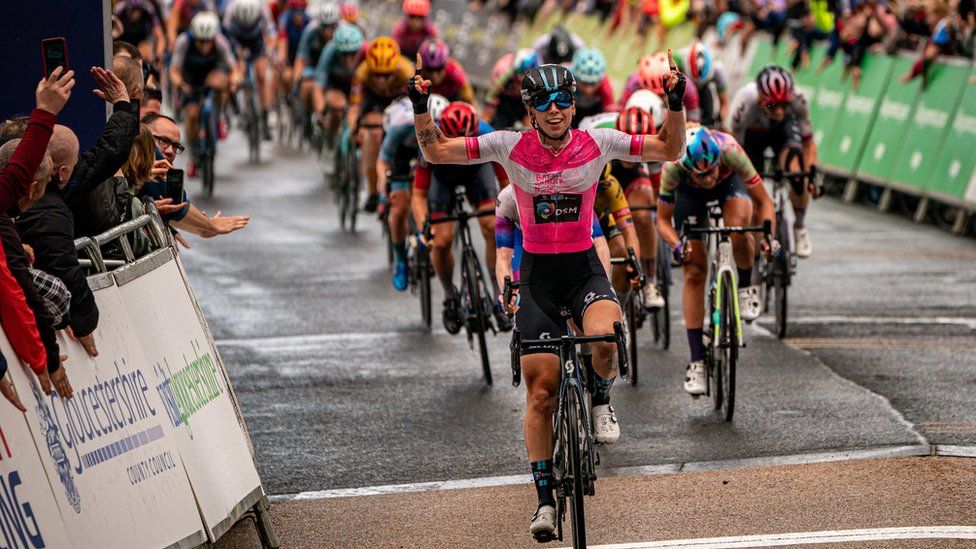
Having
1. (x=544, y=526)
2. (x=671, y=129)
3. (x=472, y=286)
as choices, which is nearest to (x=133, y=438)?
(x=544, y=526)

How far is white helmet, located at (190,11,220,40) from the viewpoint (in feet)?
66.2

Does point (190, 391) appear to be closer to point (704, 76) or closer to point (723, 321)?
point (723, 321)

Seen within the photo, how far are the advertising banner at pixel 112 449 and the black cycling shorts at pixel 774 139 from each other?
716 centimetres

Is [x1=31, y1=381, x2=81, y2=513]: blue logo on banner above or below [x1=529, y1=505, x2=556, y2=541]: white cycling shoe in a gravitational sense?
above

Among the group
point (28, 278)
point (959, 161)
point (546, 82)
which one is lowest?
point (959, 161)

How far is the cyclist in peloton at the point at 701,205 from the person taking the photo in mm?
9688

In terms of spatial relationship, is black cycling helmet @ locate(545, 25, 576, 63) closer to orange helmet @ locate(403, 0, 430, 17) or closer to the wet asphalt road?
orange helmet @ locate(403, 0, 430, 17)

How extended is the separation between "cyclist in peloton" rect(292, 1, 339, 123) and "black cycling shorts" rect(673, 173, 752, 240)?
1173cm

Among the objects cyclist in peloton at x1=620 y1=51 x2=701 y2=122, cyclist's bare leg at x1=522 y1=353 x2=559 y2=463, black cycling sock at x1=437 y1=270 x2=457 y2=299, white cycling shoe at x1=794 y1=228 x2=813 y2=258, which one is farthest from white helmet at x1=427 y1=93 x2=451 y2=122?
cyclist's bare leg at x1=522 y1=353 x2=559 y2=463

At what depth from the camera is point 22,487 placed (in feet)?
18.2

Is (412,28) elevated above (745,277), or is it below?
below

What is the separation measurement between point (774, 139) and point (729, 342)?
356 centimetres

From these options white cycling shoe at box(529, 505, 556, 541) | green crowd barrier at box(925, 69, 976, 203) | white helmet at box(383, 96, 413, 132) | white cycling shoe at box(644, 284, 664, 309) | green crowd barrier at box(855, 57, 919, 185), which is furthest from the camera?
green crowd barrier at box(855, 57, 919, 185)

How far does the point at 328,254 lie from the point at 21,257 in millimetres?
10775
